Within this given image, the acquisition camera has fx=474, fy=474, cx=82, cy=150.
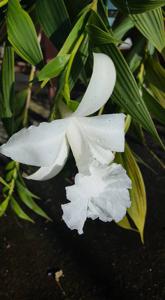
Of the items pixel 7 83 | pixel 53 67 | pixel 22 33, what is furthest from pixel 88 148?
pixel 7 83

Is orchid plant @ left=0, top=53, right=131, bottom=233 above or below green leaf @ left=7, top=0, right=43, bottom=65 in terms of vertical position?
below

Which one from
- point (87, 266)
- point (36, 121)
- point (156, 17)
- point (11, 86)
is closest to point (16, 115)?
point (11, 86)

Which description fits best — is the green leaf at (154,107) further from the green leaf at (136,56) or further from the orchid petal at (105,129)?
the orchid petal at (105,129)

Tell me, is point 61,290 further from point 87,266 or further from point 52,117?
point 52,117

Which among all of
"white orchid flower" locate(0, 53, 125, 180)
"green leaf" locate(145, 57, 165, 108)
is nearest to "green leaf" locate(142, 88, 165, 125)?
"green leaf" locate(145, 57, 165, 108)

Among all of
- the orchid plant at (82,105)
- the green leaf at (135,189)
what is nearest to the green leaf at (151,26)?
the orchid plant at (82,105)

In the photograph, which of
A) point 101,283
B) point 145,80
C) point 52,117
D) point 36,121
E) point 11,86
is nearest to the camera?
point 52,117

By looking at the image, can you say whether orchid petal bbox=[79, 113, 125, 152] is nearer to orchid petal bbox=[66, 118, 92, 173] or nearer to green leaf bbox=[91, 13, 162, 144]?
orchid petal bbox=[66, 118, 92, 173]
